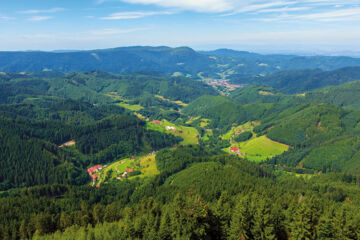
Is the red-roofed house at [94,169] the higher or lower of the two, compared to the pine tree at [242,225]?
lower

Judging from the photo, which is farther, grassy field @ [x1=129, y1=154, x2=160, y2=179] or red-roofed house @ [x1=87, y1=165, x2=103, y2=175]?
red-roofed house @ [x1=87, y1=165, x2=103, y2=175]

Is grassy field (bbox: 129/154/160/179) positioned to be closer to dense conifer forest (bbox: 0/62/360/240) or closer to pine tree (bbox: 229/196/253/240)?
dense conifer forest (bbox: 0/62/360/240)

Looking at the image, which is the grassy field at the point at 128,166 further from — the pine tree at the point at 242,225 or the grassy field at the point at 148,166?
the pine tree at the point at 242,225

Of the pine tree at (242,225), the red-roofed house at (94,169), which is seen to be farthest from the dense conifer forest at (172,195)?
the red-roofed house at (94,169)

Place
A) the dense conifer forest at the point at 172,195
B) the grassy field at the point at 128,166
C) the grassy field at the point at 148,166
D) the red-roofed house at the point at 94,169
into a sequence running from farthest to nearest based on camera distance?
the red-roofed house at the point at 94,169 → the grassy field at the point at 148,166 → the grassy field at the point at 128,166 → the dense conifer forest at the point at 172,195

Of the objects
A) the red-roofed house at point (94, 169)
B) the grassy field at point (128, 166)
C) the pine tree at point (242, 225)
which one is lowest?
the red-roofed house at point (94, 169)

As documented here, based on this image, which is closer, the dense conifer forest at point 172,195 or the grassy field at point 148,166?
the dense conifer forest at point 172,195

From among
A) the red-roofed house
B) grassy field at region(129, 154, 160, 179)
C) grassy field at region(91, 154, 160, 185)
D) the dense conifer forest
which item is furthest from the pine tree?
the red-roofed house

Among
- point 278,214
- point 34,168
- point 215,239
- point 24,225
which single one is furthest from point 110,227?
point 34,168

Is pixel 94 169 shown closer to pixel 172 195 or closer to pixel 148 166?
pixel 148 166

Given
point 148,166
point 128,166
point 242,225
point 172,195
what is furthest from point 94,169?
point 242,225

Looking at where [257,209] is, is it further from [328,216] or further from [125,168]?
[125,168]
